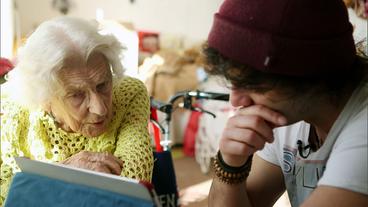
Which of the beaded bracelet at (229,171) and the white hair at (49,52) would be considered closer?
the beaded bracelet at (229,171)

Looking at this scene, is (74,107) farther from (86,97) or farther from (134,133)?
(134,133)

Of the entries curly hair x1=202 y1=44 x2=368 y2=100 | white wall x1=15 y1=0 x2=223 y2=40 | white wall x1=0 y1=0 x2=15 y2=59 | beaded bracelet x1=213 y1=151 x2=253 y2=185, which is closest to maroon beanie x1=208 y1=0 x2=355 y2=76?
curly hair x1=202 y1=44 x2=368 y2=100

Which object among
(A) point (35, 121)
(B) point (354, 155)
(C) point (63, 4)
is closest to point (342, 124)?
(B) point (354, 155)

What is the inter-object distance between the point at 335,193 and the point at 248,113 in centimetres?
Answer: 23

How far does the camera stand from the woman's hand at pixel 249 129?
2.78ft

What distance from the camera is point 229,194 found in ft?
3.28

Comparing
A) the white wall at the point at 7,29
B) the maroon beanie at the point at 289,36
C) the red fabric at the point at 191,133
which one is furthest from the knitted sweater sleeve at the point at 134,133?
the red fabric at the point at 191,133

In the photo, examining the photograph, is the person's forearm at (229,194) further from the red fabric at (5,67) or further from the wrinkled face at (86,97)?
the red fabric at (5,67)

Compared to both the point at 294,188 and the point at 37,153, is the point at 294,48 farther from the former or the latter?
the point at 37,153

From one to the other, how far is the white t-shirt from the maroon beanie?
0.35 feet

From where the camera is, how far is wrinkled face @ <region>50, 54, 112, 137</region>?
4.14 ft

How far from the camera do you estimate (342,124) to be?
85 cm

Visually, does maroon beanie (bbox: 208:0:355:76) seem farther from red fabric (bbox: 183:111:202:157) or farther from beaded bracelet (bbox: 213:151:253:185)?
red fabric (bbox: 183:111:202:157)

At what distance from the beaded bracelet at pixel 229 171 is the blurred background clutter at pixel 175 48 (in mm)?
923
